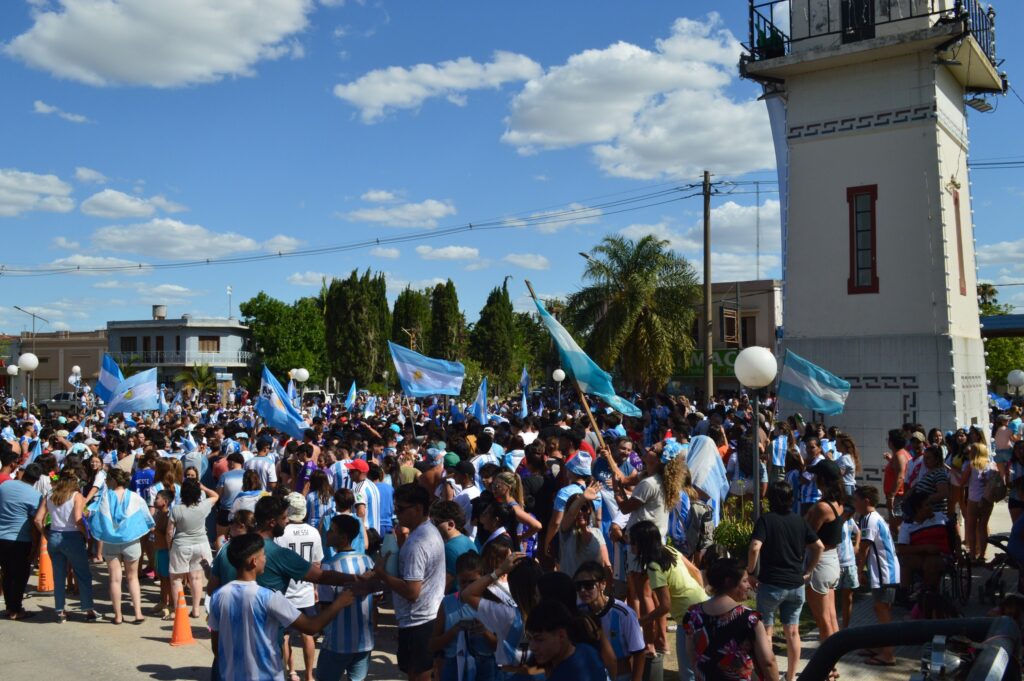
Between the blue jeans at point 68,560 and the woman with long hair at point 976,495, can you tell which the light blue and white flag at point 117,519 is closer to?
the blue jeans at point 68,560

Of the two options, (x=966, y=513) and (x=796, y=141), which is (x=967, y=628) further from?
(x=796, y=141)

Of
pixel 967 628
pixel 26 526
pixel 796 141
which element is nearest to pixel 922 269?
pixel 796 141

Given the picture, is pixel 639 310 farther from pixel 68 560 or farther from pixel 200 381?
pixel 200 381

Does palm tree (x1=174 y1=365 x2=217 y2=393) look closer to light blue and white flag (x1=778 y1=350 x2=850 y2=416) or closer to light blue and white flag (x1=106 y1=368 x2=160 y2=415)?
light blue and white flag (x1=106 y1=368 x2=160 y2=415)

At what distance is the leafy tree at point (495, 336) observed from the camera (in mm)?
64625

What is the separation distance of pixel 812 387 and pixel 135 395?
12920 mm

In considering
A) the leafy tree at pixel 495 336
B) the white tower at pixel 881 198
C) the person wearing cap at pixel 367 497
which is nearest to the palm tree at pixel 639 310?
the white tower at pixel 881 198

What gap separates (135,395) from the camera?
17.8m

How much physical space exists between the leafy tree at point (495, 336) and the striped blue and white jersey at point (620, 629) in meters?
58.9

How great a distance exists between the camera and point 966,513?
440 inches

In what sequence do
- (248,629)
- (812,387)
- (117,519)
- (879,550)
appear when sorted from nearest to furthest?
(248,629) → (879,550) → (117,519) → (812,387)

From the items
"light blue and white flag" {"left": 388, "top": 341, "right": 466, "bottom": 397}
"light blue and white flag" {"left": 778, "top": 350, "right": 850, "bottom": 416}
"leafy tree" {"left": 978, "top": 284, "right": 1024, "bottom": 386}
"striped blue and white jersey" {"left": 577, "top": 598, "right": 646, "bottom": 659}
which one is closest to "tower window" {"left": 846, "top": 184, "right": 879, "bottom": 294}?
"light blue and white flag" {"left": 778, "top": 350, "right": 850, "bottom": 416}

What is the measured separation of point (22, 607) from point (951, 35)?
16531 millimetres

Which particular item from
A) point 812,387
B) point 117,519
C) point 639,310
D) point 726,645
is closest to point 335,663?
point 726,645
